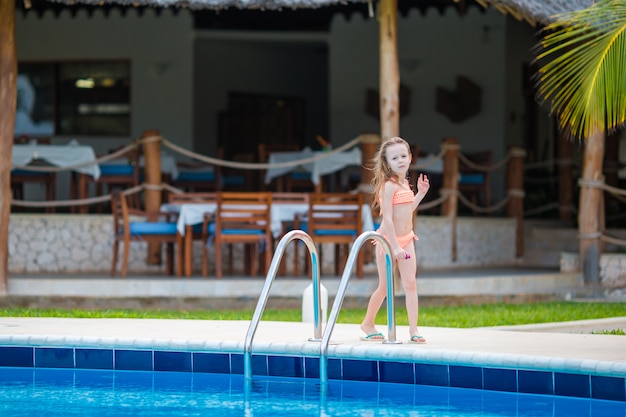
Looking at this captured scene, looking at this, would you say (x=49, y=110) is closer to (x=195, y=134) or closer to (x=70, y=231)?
(x=195, y=134)

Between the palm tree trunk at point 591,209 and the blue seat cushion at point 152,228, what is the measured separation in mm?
3934

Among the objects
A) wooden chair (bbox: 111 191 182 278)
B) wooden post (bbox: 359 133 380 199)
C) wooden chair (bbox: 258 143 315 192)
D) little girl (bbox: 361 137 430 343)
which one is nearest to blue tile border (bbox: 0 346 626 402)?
little girl (bbox: 361 137 430 343)

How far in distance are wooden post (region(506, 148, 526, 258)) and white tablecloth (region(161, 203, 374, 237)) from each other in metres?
2.79

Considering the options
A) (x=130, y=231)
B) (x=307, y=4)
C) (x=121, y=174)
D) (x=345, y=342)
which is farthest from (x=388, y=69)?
(x=345, y=342)

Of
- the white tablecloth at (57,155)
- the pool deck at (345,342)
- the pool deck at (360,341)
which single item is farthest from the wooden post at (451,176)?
the pool deck at (345,342)

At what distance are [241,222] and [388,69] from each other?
1871mm

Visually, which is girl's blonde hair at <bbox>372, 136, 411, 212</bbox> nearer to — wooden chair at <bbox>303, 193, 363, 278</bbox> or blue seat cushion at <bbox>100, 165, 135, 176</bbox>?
wooden chair at <bbox>303, 193, 363, 278</bbox>

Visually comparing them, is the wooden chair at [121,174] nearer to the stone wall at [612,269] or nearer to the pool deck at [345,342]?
the stone wall at [612,269]

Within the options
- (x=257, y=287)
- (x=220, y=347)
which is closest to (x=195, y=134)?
(x=257, y=287)

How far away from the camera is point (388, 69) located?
980cm

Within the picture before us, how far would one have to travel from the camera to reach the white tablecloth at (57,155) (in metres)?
11.4

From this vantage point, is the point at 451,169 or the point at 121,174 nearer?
the point at 451,169

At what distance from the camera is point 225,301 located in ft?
30.8

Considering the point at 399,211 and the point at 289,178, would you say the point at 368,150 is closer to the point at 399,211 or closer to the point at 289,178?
the point at 289,178
